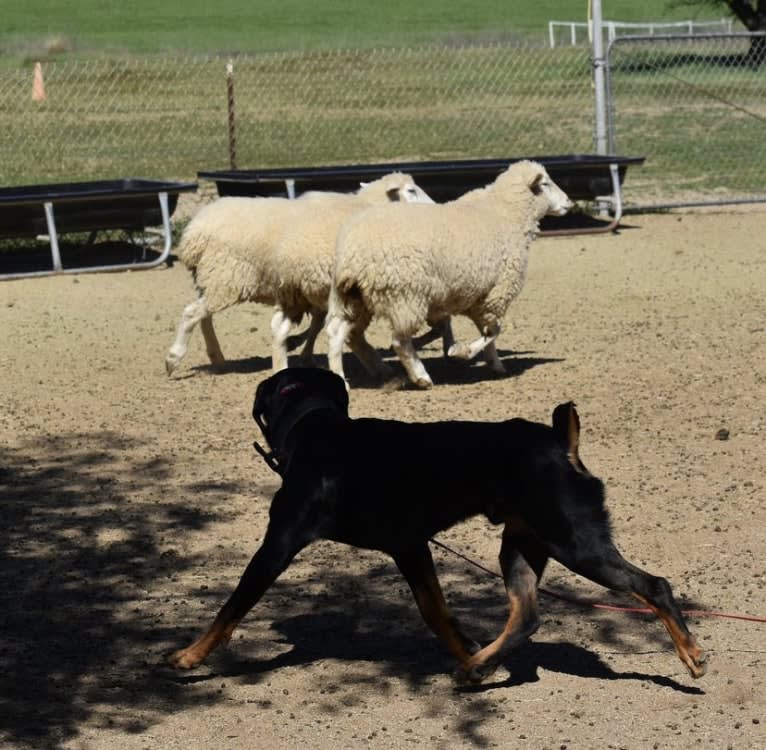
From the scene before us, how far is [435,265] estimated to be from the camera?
909 cm

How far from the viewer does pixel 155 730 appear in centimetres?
459

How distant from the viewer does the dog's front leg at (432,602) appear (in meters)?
4.89

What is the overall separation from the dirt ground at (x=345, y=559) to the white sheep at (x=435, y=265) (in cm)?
42

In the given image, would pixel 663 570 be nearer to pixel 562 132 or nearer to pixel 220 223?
pixel 220 223

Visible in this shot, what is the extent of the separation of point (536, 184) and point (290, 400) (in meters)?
5.24

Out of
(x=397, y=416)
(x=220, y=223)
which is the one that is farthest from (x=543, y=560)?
(x=220, y=223)

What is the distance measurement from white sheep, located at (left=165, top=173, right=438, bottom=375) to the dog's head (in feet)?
14.1

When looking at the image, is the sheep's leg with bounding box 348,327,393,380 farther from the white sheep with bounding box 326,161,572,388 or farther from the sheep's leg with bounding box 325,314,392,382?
the white sheep with bounding box 326,161,572,388

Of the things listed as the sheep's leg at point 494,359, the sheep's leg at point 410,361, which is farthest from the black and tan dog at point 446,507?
the sheep's leg at point 494,359

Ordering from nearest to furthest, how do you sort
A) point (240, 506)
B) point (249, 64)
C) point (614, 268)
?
point (240, 506) < point (614, 268) < point (249, 64)

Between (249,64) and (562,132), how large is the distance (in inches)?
386

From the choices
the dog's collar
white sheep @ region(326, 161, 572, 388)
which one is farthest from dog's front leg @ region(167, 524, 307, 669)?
white sheep @ region(326, 161, 572, 388)

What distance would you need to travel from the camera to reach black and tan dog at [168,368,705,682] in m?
4.64

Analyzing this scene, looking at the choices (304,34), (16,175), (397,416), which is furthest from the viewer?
(304,34)
